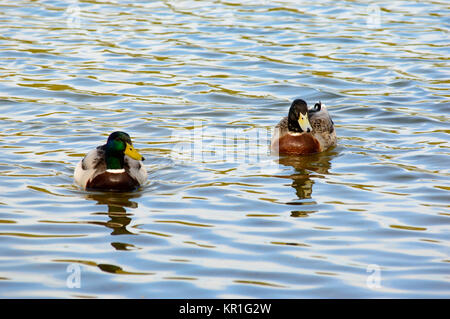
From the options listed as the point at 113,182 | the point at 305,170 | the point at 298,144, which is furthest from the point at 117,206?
the point at 298,144

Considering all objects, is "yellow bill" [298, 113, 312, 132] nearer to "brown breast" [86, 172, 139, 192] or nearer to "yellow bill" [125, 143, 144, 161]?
"yellow bill" [125, 143, 144, 161]

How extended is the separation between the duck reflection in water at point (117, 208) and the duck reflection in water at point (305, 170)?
66.3 inches

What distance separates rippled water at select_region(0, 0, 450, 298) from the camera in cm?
710

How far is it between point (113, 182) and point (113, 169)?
0.18m

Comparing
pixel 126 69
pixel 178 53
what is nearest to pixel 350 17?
pixel 178 53

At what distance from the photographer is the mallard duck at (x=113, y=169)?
939cm

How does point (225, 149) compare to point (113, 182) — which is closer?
point (113, 182)

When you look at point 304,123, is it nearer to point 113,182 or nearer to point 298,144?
point 298,144

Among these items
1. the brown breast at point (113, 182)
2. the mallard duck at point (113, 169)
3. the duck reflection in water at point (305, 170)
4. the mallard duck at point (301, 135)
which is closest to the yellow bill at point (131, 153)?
the mallard duck at point (113, 169)

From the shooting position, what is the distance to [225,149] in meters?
11.1

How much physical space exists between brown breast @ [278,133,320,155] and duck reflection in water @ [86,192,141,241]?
2571 millimetres

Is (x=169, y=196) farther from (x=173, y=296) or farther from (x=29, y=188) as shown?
(x=173, y=296)

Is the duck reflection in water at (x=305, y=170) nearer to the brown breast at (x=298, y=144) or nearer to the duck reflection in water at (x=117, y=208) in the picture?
the brown breast at (x=298, y=144)
